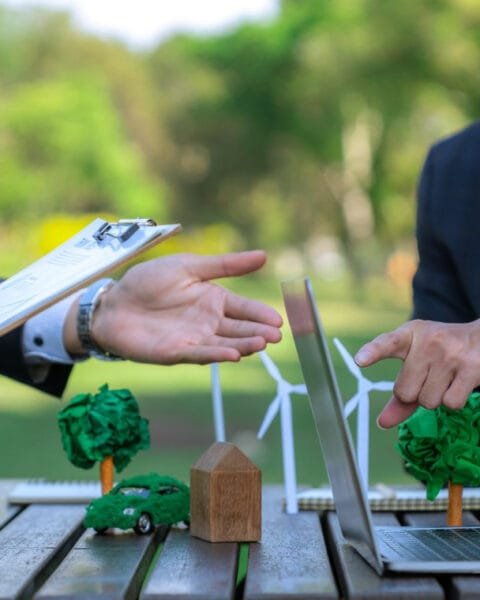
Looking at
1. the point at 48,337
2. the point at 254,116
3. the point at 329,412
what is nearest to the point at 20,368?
the point at 48,337

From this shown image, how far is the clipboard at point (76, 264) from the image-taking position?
6.15ft

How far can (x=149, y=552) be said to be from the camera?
1998mm

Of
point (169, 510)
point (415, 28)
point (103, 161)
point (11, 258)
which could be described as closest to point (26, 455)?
point (169, 510)

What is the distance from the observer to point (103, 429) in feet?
7.38

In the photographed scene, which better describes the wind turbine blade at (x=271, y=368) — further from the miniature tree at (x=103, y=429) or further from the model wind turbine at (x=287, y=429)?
the miniature tree at (x=103, y=429)

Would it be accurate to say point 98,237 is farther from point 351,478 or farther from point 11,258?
point 11,258

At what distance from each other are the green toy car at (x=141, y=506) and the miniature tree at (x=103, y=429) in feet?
0.32

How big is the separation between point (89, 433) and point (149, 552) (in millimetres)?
338

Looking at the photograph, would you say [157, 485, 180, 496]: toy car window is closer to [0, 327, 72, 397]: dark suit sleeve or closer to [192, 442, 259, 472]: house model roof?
[192, 442, 259, 472]: house model roof

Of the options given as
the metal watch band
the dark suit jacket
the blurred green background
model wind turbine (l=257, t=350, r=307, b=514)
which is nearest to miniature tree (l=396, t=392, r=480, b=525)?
model wind turbine (l=257, t=350, r=307, b=514)

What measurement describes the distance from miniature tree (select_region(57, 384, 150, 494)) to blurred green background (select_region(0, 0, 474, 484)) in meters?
16.8

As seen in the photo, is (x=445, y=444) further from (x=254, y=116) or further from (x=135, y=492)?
(x=254, y=116)

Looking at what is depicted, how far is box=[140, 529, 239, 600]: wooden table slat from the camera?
1673 mm

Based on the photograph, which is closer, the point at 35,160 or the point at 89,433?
the point at 89,433
